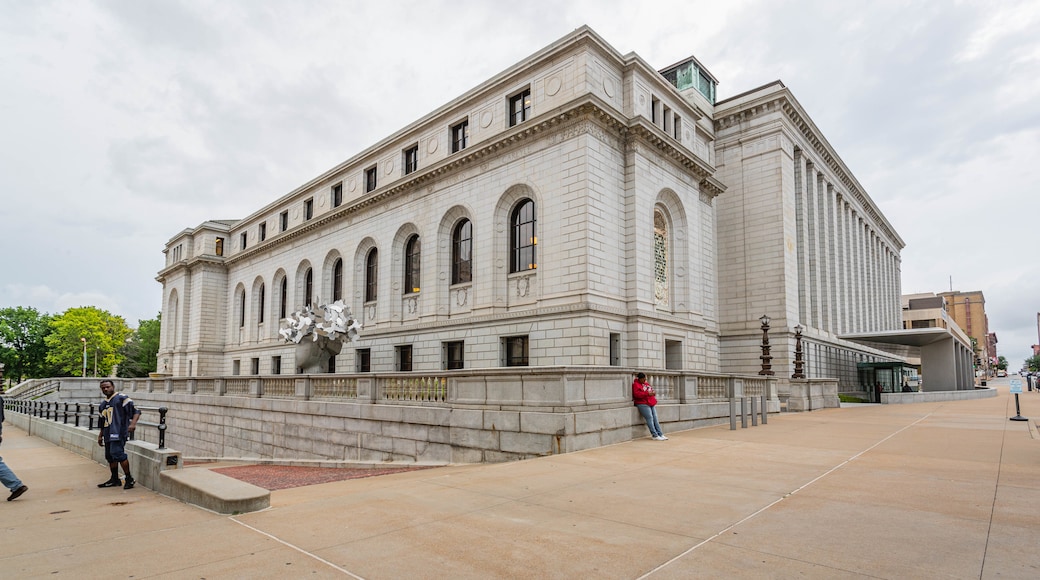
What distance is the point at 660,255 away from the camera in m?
29.7

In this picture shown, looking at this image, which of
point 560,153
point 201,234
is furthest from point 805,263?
point 201,234

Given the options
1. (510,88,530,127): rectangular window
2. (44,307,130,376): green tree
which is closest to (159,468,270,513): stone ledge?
(510,88,530,127): rectangular window

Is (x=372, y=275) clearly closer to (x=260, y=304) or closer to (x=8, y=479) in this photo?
(x=260, y=304)

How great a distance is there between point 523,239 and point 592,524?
21.9m

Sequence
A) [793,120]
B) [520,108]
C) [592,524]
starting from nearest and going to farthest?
[592,524]
[520,108]
[793,120]

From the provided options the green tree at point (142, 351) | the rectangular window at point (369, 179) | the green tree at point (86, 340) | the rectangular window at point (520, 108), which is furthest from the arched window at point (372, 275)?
the green tree at point (142, 351)

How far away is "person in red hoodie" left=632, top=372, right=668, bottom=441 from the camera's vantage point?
13805mm

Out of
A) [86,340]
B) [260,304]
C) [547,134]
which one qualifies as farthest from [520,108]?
[86,340]

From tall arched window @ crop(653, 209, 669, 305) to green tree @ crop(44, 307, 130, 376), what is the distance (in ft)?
237

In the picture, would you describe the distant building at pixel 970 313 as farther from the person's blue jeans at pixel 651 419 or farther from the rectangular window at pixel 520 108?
the person's blue jeans at pixel 651 419

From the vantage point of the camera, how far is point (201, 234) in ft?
180

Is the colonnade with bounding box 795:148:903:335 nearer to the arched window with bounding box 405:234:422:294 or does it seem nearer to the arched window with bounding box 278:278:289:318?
the arched window with bounding box 405:234:422:294

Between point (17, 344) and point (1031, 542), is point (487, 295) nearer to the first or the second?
point (1031, 542)

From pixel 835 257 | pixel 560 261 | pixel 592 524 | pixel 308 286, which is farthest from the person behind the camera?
pixel 835 257
